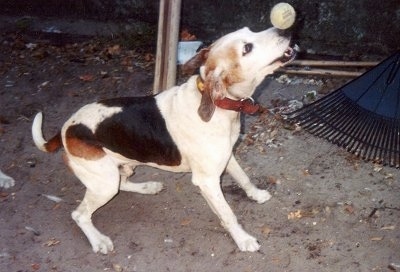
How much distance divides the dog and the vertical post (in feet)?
4.11

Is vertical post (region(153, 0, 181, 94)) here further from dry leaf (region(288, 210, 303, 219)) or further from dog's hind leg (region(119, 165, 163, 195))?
dry leaf (region(288, 210, 303, 219))

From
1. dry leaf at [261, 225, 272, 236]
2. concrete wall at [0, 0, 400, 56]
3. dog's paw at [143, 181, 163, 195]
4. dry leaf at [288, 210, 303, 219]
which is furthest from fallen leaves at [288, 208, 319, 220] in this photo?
concrete wall at [0, 0, 400, 56]

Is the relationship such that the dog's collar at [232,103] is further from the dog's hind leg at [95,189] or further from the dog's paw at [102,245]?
the dog's paw at [102,245]

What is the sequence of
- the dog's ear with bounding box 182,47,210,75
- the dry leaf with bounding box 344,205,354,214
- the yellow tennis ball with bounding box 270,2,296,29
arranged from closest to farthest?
the dog's ear with bounding box 182,47,210,75, the yellow tennis ball with bounding box 270,2,296,29, the dry leaf with bounding box 344,205,354,214

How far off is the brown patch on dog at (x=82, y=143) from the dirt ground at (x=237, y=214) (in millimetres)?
730

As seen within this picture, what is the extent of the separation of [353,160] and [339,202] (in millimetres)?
530

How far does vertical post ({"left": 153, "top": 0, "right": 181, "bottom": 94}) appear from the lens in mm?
4465

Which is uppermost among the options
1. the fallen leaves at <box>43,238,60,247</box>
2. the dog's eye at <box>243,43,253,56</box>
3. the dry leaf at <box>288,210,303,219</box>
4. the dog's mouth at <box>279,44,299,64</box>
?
the dog's eye at <box>243,43,253,56</box>

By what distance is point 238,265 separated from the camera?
336 cm

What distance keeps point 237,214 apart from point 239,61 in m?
1.30

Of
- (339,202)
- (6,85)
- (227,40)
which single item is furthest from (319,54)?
(6,85)

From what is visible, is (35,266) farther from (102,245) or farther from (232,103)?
(232,103)

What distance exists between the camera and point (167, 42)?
15.0 feet

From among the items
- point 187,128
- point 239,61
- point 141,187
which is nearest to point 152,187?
point 141,187
